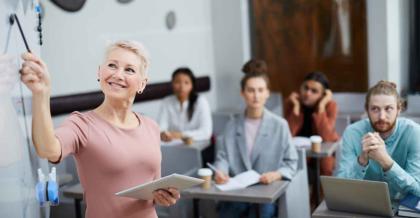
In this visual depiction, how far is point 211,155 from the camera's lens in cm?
420

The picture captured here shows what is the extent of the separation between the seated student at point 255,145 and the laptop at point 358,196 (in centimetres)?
78

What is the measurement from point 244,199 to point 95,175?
124 centimetres

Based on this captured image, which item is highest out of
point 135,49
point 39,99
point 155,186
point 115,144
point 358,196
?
point 135,49

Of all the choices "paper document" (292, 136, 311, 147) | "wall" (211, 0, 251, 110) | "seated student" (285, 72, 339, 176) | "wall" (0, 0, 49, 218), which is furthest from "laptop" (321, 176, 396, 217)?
"wall" (211, 0, 251, 110)

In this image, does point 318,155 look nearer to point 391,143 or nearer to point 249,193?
point 249,193

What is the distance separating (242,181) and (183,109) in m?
1.58

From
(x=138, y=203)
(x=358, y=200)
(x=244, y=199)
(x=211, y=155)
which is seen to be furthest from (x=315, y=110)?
(x=138, y=203)

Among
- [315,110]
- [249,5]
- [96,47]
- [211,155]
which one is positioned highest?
[249,5]

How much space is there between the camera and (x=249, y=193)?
2682 mm

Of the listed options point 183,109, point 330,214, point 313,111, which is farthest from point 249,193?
point 183,109

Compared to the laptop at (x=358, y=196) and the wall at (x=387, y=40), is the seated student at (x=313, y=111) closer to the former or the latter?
the wall at (x=387, y=40)

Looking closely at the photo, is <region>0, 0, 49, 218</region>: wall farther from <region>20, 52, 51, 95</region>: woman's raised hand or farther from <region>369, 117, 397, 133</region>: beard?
<region>369, 117, 397, 133</region>: beard

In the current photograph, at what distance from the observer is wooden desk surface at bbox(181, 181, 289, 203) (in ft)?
8.59

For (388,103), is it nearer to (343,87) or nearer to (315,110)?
A: (315,110)
